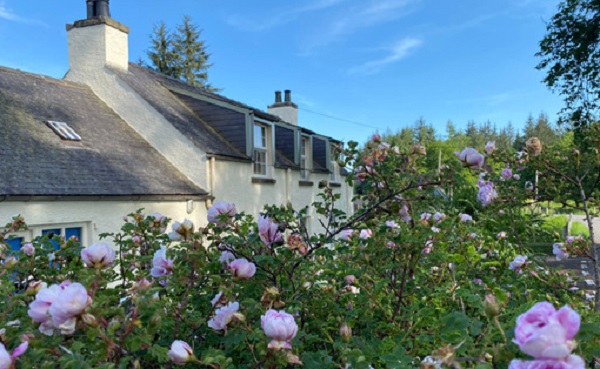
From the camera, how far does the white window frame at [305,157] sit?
46.4 feet

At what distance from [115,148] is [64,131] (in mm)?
1018

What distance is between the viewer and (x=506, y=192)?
3254 mm

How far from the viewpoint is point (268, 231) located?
170 centimetres

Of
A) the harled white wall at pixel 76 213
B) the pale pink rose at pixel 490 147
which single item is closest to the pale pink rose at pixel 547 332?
the pale pink rose at pixel 490 147

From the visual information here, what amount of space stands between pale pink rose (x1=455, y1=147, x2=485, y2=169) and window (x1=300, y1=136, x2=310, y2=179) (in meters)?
12.0

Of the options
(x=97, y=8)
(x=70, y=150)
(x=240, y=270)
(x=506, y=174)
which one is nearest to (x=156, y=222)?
(x=240, y=270)

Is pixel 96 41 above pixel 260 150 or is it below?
above

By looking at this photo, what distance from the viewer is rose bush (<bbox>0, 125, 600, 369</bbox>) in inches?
39.1

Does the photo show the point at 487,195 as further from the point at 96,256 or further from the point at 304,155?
the point at 304,155

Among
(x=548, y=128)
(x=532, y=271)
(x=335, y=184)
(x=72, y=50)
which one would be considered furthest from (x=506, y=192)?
(x=548, y=128)

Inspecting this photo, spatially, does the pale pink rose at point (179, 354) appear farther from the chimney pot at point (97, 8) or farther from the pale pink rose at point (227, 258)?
the chimney pot at point (97, 8)

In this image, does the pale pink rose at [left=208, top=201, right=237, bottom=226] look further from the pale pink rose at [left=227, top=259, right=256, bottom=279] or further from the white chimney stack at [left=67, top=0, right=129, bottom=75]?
the white chimney stack at [left=67, top=0, right=129, bottom=75]

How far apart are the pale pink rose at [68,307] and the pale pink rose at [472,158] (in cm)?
151

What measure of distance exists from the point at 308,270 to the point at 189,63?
1491 inches
